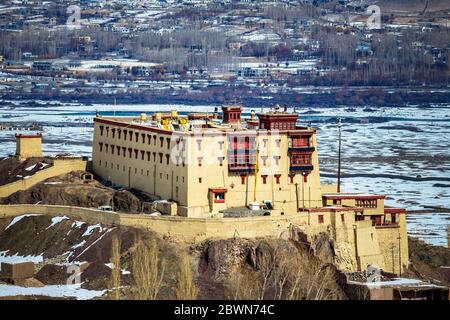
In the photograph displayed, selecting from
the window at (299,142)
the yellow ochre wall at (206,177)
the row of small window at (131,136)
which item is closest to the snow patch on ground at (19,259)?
the yellow ochre wall at (206,177)

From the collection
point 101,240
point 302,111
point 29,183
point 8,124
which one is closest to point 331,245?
point 101,240

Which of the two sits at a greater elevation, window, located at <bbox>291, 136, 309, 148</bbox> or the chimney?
the chimney

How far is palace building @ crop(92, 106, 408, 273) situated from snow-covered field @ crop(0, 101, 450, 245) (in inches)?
A: 418

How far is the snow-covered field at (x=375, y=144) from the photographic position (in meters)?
118

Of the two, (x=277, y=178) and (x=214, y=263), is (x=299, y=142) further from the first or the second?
(x=214, y=263)

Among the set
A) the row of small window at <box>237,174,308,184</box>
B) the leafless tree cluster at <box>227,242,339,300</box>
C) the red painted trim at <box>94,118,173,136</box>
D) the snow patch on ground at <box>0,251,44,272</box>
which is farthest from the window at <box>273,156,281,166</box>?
the snow patch on ground at <box>0,251,44,272</box>

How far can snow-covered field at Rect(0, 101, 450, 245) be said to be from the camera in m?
118

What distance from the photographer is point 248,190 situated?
8850 cm

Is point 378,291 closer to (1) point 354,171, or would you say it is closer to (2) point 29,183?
(2) point 29,183

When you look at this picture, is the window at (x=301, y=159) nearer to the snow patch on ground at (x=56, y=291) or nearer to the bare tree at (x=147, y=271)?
the bare tree at (x=147, y=271)

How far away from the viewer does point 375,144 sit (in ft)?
507

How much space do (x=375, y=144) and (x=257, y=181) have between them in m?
66.6

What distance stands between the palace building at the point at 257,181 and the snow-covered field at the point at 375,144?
10609 millimetres

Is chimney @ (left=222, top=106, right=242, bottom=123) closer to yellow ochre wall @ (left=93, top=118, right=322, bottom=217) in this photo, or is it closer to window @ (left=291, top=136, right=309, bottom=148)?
yellow ochre wall @ (left=93, top=118, right=322, bottom=217)
